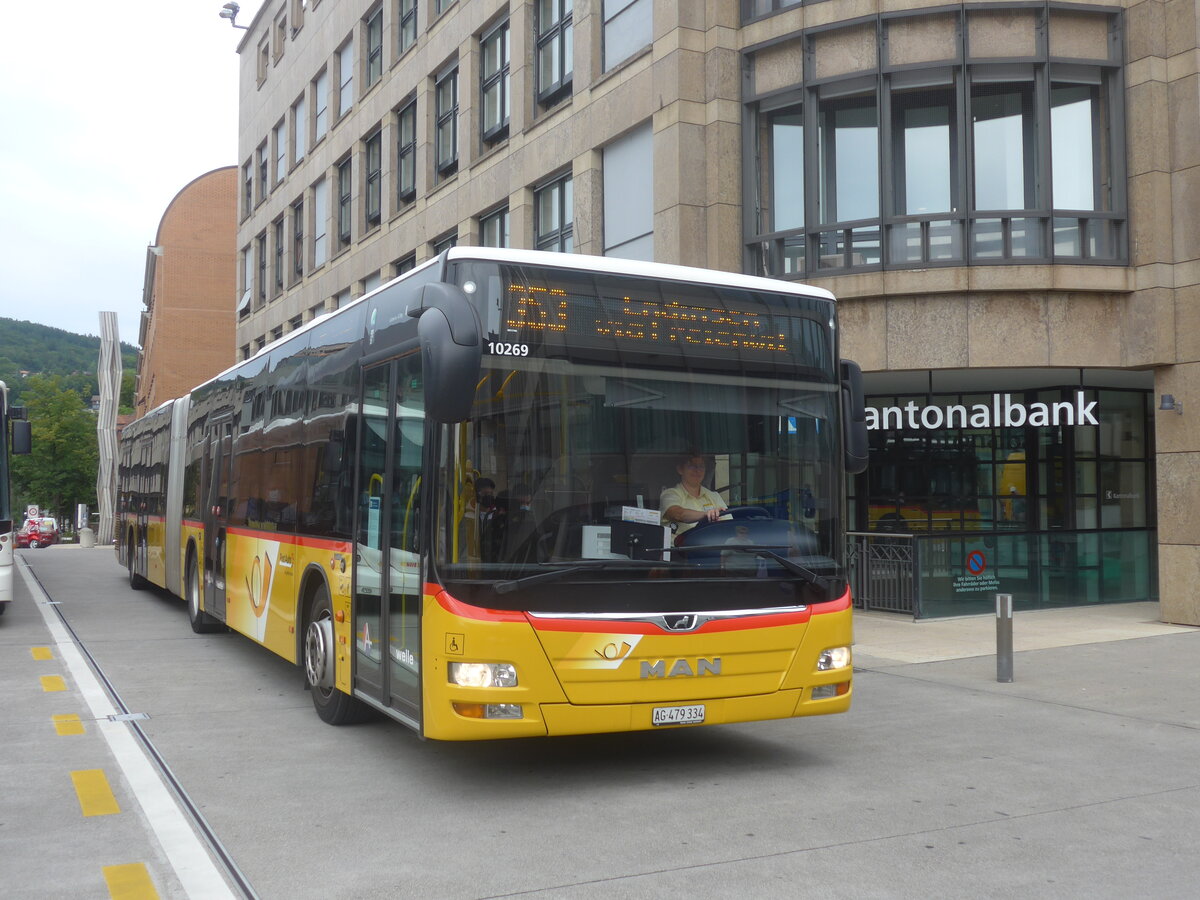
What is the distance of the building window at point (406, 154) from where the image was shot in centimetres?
2847

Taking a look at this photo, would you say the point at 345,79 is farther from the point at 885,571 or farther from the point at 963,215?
the point at 885,571

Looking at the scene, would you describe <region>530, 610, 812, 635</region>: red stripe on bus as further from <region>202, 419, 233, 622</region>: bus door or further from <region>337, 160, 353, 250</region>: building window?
<region>337, 160, 353, 250</region>: building window

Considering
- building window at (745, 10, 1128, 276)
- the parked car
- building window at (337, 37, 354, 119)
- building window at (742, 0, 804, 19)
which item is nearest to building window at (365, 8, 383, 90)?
building window at (337, 37, 354, 119)

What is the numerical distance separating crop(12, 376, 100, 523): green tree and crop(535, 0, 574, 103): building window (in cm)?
5848

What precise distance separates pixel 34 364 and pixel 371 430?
123m

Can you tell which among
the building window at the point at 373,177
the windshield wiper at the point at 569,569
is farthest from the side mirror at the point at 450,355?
the building window at the point at 373,177

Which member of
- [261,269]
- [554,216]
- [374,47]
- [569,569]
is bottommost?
[569,569]

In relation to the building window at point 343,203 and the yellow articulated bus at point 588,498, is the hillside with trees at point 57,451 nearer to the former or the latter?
the building window at point 343,203

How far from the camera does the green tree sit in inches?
2894

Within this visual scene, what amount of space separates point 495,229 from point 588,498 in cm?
1859

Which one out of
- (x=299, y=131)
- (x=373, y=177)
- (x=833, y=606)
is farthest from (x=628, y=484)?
(x=299, y=131)

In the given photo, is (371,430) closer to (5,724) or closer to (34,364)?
(5,724)

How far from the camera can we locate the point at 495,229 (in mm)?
24406

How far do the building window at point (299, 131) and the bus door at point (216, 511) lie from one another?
25.1m
